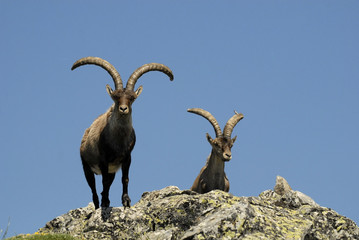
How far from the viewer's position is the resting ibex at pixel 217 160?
19703mm

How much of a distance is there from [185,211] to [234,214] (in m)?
1.31

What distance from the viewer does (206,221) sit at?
12070mm

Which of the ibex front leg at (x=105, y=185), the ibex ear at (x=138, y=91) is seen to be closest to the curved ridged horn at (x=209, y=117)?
the ibex ear at (x=138, y=91)

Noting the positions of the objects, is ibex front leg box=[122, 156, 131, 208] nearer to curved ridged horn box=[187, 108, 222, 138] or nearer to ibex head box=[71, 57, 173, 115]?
ibex head box=[71, 57, 173, 115]

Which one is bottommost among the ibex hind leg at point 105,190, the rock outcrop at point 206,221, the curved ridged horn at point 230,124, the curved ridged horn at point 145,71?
the rock outcrop at point 206,221

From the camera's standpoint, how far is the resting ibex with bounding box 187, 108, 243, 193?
19703 millimetres

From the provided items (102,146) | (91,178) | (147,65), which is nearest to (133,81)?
(147,65)

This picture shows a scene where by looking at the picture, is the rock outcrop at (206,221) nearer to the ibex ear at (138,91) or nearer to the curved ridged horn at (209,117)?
the ibex ear at (138,91)

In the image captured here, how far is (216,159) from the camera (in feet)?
65.8

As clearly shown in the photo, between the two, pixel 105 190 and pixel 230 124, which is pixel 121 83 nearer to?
pixel 105 190

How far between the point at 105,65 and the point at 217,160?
20.4 ft

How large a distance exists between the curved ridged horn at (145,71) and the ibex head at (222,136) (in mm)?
4258

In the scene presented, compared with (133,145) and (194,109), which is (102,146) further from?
(194,109)

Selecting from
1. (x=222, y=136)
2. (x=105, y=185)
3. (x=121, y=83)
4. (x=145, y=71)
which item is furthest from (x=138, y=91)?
(x=222, y=136)
